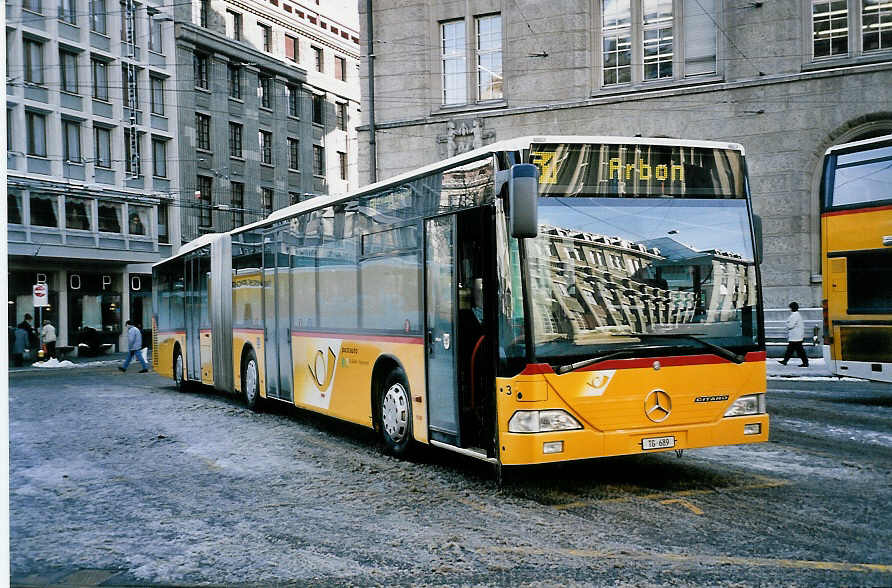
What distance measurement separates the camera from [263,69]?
53625 mm

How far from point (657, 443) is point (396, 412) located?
125 inches

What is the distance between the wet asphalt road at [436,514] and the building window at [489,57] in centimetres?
2067

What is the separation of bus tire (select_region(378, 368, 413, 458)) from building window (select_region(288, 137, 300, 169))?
153ft

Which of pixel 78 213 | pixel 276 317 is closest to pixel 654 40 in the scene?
pixel 276 317

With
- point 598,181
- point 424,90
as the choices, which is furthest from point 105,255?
point 598,181

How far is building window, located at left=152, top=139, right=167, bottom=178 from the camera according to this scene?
49.1 m

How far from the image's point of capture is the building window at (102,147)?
45625 millimetres

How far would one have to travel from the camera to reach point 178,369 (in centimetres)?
2150

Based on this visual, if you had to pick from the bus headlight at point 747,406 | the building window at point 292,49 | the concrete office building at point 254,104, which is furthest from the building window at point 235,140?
the bus headlight at point 747,406

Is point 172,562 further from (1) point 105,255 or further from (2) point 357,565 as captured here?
(1) point 105,255

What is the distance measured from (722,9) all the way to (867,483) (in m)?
22.0

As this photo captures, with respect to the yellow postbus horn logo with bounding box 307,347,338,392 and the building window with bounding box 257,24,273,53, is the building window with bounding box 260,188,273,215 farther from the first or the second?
the yellow postbus horn logo with bounding box 307,347,338,392

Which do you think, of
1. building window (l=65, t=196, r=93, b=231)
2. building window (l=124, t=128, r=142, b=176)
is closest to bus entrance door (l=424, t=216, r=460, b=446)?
building window (l=65, t=196, r=93, b=231)

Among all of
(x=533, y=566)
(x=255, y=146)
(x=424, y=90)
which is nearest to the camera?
(x=533, y=566)
